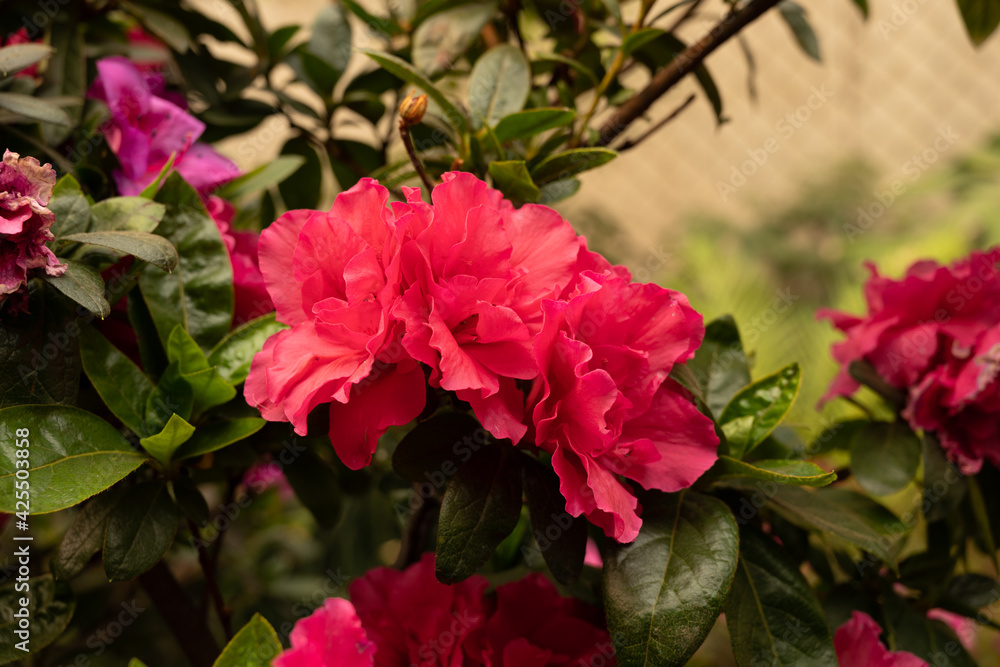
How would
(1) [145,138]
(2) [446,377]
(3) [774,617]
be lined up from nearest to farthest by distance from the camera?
(2) [446,377]
(3) [774,617]
(1) [145,138]

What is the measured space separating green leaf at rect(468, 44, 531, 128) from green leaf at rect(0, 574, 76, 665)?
482 millimetres

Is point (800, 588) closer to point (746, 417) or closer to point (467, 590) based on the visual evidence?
point (746, 417)

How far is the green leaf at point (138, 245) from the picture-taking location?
0.44m

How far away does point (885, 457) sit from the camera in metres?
0.67

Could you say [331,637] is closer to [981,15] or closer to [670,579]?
[670,579]

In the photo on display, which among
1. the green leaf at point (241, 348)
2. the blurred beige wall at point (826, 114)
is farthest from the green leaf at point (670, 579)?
the blurred beige wall at point (826, 114)

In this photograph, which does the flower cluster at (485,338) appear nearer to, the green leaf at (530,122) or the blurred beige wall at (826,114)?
the green leaf at (530,122)

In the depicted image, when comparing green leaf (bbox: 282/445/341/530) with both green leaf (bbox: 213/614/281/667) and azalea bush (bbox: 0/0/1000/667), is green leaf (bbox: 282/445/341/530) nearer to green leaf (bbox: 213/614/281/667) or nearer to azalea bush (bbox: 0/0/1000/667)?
azalea bush (bbox: 0/0/1000/667)

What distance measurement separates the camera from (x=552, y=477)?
19.1 inches

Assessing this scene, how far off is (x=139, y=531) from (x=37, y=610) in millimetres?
145

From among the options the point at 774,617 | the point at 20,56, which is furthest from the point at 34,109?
the point at 774,617

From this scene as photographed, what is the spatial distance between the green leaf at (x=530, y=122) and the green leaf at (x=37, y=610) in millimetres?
480

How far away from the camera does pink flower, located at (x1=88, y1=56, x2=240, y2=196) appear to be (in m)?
0.60
